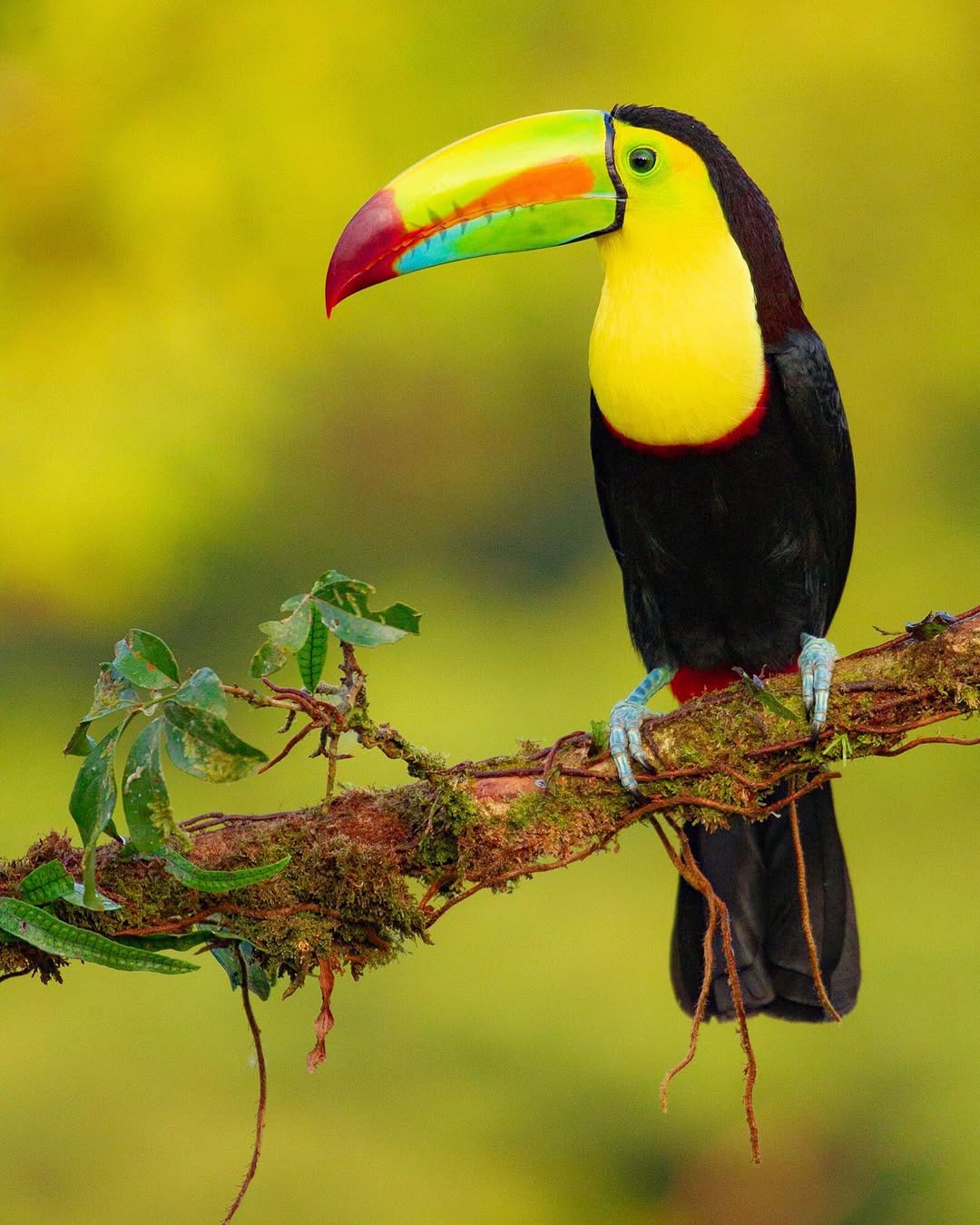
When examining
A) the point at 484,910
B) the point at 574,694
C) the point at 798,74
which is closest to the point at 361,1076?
the point at 484,910

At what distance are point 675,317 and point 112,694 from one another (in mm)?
893

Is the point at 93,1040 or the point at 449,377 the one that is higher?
the point at 449,377

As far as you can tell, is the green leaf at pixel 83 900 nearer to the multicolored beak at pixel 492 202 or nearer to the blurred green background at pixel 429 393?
the multicolored beak at pixel 492 202

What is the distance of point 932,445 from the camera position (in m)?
4.43

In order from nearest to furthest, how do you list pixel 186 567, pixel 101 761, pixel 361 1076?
1. pixel 101 761
2. pixel 361 1076
3. pixel 186 567

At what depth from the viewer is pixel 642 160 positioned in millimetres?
1980

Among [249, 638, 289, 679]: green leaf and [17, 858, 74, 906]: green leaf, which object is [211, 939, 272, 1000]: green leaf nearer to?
[17, 858, 74, 906]: green leaf

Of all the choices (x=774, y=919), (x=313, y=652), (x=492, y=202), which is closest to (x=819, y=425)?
(x=492, y=202)

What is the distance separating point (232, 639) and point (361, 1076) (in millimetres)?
1361

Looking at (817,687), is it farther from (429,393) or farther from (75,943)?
(429,393)

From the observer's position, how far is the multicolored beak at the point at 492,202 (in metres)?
1.98

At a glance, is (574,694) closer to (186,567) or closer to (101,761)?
(186,567)

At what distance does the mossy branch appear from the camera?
1.54m

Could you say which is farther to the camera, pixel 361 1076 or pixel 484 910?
pixel 484 910
